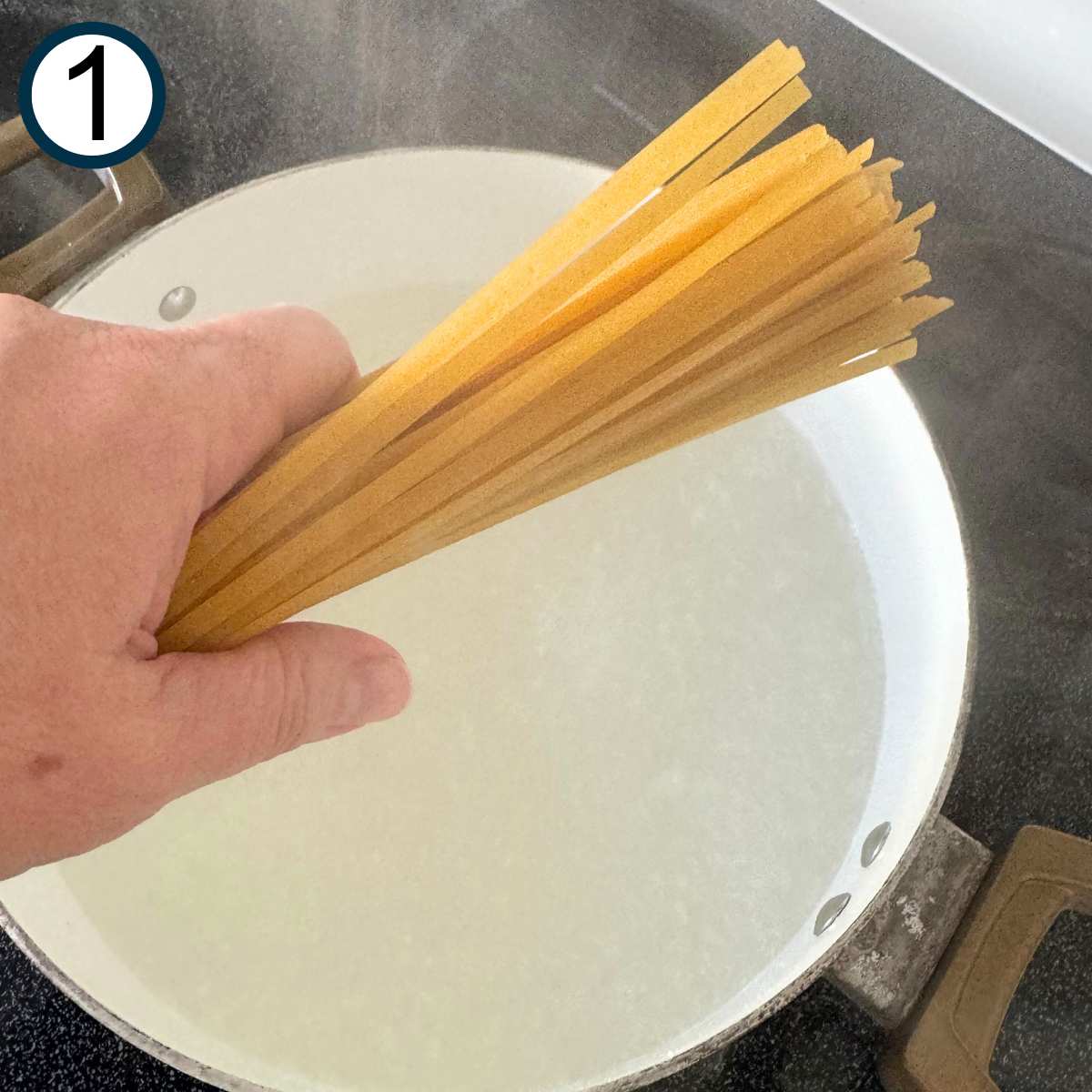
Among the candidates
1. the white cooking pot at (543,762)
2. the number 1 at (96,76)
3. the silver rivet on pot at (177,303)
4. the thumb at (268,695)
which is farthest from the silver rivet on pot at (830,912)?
the number 1 at (96,76)

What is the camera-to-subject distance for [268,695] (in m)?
0.35

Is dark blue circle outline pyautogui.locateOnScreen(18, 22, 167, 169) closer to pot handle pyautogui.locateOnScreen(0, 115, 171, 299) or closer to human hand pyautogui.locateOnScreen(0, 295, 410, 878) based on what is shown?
pot handle pyautogui.locateOnScreen(0, 115, 171, 299)

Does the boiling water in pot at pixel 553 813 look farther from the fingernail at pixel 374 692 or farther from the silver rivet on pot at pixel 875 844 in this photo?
the fingernail at pixel 374 692

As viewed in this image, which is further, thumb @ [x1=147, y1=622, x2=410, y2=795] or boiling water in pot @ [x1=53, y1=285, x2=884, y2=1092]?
boiling water in pot @ [x1=53, y1=285, x2=884, y2=1092]

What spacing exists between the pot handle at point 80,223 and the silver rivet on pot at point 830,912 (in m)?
0.49

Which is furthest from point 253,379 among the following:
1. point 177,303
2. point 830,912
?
point 830,912

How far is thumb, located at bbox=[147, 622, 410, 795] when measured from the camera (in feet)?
1.07

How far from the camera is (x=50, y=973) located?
39 cm

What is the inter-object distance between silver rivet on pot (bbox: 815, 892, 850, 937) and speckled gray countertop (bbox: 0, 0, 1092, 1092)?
0.06 meters

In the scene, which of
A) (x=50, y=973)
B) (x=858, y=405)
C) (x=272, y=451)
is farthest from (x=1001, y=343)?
(x=50, y=973)

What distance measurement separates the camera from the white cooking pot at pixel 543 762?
48 centimetres

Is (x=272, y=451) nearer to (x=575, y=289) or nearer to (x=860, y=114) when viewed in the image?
(x=575, y=289)

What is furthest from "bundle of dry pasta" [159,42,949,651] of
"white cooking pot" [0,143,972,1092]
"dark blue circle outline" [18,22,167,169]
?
"dark blue circle outline" [18,22,167,169]

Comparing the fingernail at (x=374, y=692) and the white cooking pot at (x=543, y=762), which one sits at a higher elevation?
the fingernail at (x=374, y=692)
